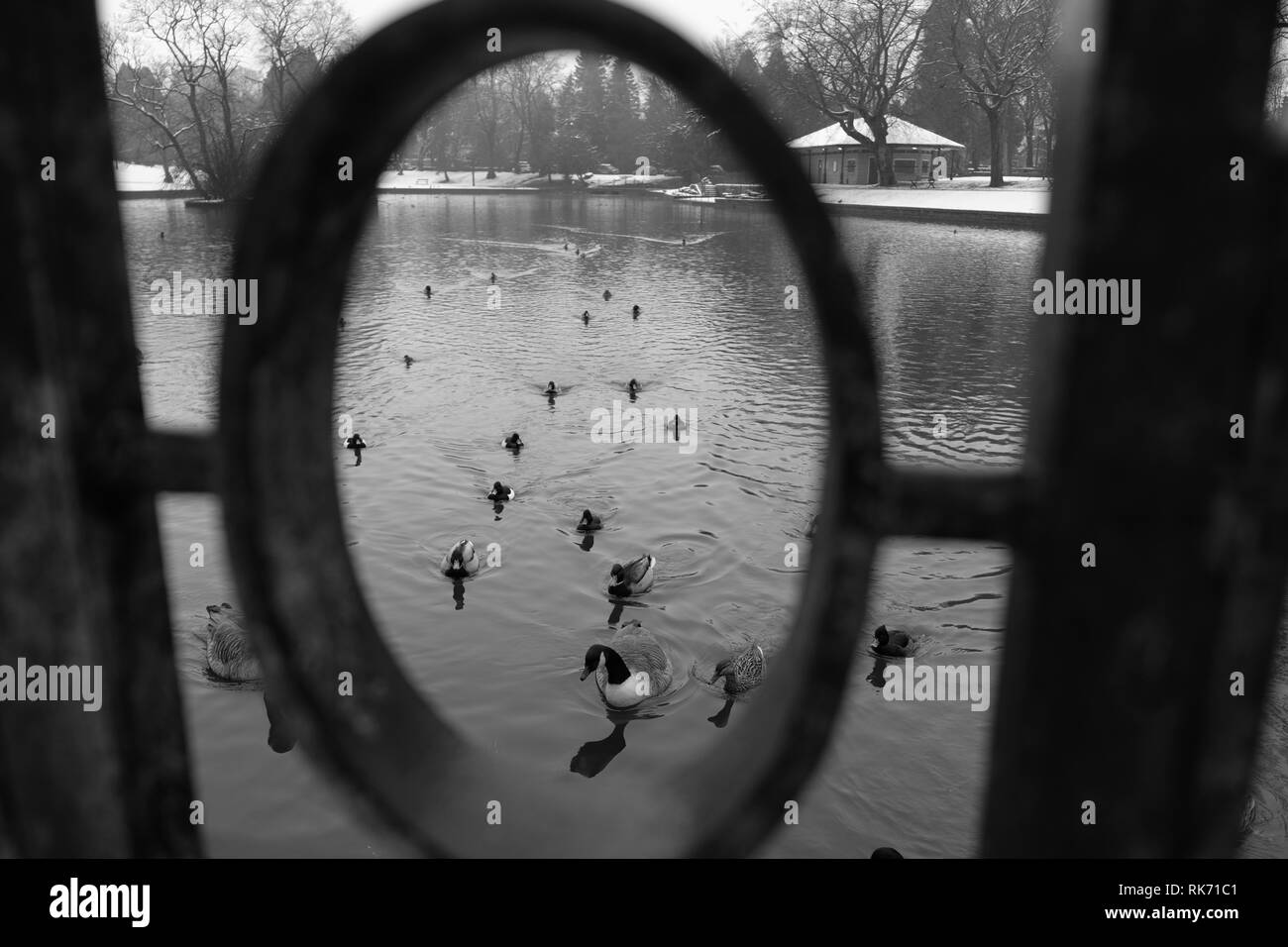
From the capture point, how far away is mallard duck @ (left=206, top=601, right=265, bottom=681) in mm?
9492

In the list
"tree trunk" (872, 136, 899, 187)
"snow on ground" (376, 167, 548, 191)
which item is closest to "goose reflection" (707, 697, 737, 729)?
"tree trunk" (872, 136, 899, 187)

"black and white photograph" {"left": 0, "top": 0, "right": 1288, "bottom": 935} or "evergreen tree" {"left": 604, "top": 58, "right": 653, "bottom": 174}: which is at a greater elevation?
"evergreen tree" {"left": 604, "top": 58, "right": 653, "bottom": 174}

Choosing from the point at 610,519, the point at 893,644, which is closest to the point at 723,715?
the point at 893,644

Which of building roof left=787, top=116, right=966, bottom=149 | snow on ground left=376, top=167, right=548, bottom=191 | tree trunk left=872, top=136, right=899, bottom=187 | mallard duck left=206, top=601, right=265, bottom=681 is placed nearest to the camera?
mallard duck left=206, top=601, right=265, bottom=681

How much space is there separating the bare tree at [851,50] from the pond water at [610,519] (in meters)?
27.9

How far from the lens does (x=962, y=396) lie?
19297mm

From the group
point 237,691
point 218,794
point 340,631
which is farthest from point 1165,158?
Result: point 237,691

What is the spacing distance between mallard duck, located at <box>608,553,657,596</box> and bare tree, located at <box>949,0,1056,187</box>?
48316 mm

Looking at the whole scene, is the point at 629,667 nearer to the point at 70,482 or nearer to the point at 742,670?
the point at 742,670

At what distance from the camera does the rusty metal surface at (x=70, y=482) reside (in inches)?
52.7

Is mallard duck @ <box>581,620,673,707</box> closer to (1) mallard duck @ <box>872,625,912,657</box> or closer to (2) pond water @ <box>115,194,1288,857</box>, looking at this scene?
(2) pond water @ <box>115,194,1288,857</box>

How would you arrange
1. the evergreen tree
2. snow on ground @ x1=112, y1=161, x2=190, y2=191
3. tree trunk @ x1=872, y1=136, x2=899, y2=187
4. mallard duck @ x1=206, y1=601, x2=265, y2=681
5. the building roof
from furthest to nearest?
the evergreen tree < the building roof < tree trunk @ x1=872, y1=136, x2=899, y2=187 < snow on ground @ x1=112, y1=161, x2=190, y2=191 < mallard duck @ x1=206, y1=601, x2=265, y2=681

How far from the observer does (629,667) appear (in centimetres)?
934

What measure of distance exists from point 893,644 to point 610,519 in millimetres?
4733
